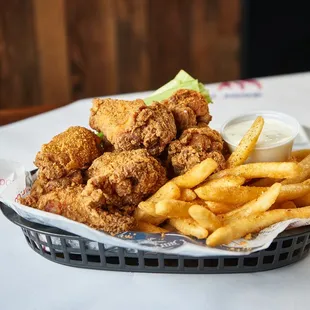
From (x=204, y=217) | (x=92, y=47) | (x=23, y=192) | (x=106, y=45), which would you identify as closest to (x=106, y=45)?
(x=106, y=45)

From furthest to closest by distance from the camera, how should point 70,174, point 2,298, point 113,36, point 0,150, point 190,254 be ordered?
point 113,36 < point 0,150 < point 70,174 < point 2,298 < point 190,254

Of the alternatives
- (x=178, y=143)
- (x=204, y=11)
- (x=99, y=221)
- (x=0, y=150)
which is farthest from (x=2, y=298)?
(x=204, y=11)

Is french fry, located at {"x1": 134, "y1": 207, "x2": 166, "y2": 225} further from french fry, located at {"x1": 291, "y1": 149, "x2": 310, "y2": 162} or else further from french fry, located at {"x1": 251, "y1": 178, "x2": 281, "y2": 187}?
french fry, located at {"x1": 291, "y1": 149, "x2": 310, "y2": 162}

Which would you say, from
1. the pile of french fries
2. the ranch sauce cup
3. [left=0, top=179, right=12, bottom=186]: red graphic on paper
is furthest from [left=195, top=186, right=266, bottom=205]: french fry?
[left=0, top=179, right=12, bottom=186]: red graphic on paper

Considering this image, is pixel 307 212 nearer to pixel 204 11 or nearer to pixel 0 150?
pixel 0 150

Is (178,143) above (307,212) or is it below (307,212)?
above
